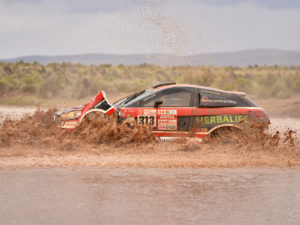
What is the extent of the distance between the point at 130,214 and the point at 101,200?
826 millimetres

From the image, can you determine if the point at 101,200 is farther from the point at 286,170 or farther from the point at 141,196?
the point at 286,170

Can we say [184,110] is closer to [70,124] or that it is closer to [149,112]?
[149,112]

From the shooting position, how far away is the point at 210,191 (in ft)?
25.1

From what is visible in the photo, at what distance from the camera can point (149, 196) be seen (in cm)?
730

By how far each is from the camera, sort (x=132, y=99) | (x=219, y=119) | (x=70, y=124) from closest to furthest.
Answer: (x=219, y=119), (x=70, y=124), (x=132, y=99)

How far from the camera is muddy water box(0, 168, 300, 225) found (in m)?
6.19

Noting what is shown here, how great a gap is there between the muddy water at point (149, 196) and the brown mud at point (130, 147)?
1.19 metres

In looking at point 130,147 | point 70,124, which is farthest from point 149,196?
point 70,124

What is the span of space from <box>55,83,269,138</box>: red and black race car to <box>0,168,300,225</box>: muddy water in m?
2.04

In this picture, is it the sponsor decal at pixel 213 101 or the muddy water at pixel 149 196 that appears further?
the sponsor decal at pixel 213 101

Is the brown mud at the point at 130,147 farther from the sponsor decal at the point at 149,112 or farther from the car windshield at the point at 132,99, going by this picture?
the car windshield at the point at 132,99

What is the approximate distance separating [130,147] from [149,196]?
415 cm

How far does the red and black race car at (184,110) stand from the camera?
11.3m

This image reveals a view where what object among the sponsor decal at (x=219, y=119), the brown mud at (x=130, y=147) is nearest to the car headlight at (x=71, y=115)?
the brown mud at (x=130, y=147)
